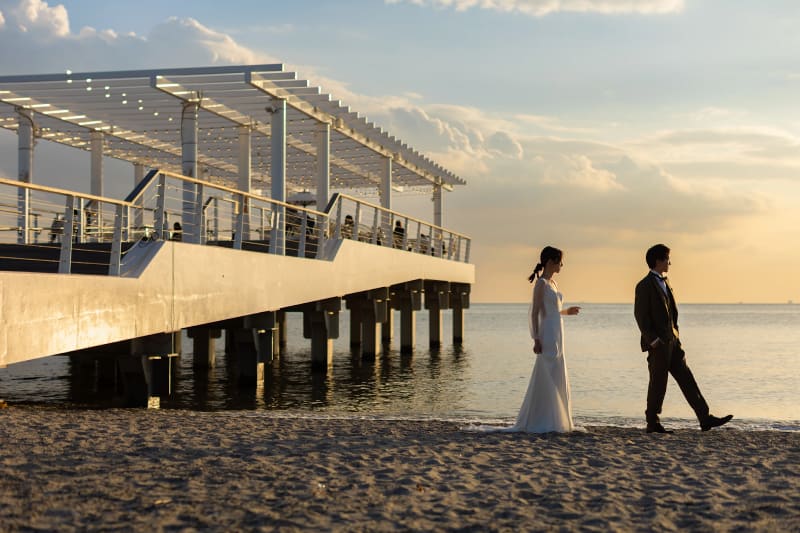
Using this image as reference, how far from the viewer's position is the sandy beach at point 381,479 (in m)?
5.17

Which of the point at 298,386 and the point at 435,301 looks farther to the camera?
the point at 435,301

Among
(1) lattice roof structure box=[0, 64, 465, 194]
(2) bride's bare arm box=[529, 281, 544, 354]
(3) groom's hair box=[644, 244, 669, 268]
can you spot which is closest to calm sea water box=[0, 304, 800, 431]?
(2) bride's bare arm box=[529, 281, 544, 354]

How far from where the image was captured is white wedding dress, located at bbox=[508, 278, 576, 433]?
8695mm

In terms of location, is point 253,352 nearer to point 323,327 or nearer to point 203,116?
point 323,327

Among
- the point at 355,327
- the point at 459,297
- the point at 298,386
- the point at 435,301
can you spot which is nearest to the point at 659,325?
the point at 298,386

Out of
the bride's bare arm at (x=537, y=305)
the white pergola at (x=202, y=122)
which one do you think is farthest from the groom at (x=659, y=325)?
the white pergola at (x=202, y=122)

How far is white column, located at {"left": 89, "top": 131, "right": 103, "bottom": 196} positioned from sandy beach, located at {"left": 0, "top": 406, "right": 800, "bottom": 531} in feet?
58.6

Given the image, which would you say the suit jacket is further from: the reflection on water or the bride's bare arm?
the reflection on water

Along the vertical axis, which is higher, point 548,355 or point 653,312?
point 653,312

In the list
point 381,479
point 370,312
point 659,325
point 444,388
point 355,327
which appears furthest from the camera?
point 355,327

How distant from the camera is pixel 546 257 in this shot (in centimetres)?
878

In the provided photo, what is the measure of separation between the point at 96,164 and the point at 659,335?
21209mm

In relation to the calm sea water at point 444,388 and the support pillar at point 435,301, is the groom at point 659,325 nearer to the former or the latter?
the calm sea water at point 444,388

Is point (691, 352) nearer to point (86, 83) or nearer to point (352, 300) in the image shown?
point (352, 300)
